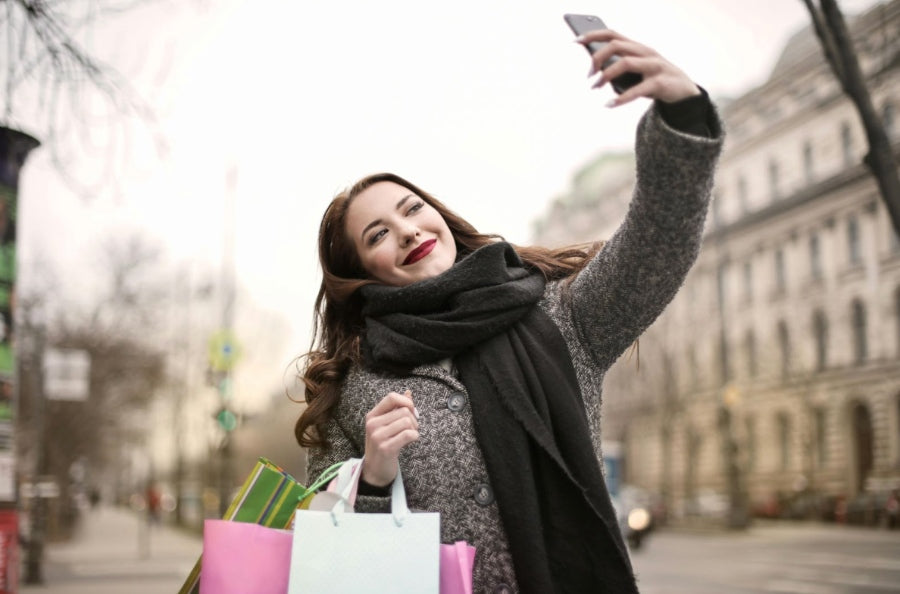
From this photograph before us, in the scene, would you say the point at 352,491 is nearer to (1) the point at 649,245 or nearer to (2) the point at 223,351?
(1) the point at 649,245

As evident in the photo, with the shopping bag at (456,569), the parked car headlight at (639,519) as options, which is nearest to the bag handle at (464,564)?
the shopping bag at (456,569)

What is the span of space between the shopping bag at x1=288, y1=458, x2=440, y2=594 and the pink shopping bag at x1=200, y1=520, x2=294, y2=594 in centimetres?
8

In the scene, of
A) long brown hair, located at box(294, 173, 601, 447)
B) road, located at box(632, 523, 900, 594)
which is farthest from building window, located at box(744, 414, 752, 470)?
long brown hair, located at box(294, 173, 601, 447)

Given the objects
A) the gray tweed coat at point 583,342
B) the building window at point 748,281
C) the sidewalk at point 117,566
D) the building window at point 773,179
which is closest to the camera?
the gray tweed coat at point 583,342

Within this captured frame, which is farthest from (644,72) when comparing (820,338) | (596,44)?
(820,338)

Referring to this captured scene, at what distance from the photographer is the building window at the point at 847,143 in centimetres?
4232

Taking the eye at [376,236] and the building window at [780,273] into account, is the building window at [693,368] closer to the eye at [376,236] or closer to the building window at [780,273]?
the building window at [780,273]

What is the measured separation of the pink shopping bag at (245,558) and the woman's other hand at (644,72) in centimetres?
108

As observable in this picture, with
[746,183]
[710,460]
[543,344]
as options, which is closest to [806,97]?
[746,183]

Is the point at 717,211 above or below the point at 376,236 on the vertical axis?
above

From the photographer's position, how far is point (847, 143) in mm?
42562

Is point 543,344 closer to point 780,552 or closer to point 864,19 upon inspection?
point 864,19

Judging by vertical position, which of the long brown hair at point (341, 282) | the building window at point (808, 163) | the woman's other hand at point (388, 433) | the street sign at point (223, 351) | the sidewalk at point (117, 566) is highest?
the building window at point (808, 163)

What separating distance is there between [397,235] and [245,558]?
0.86 metres
